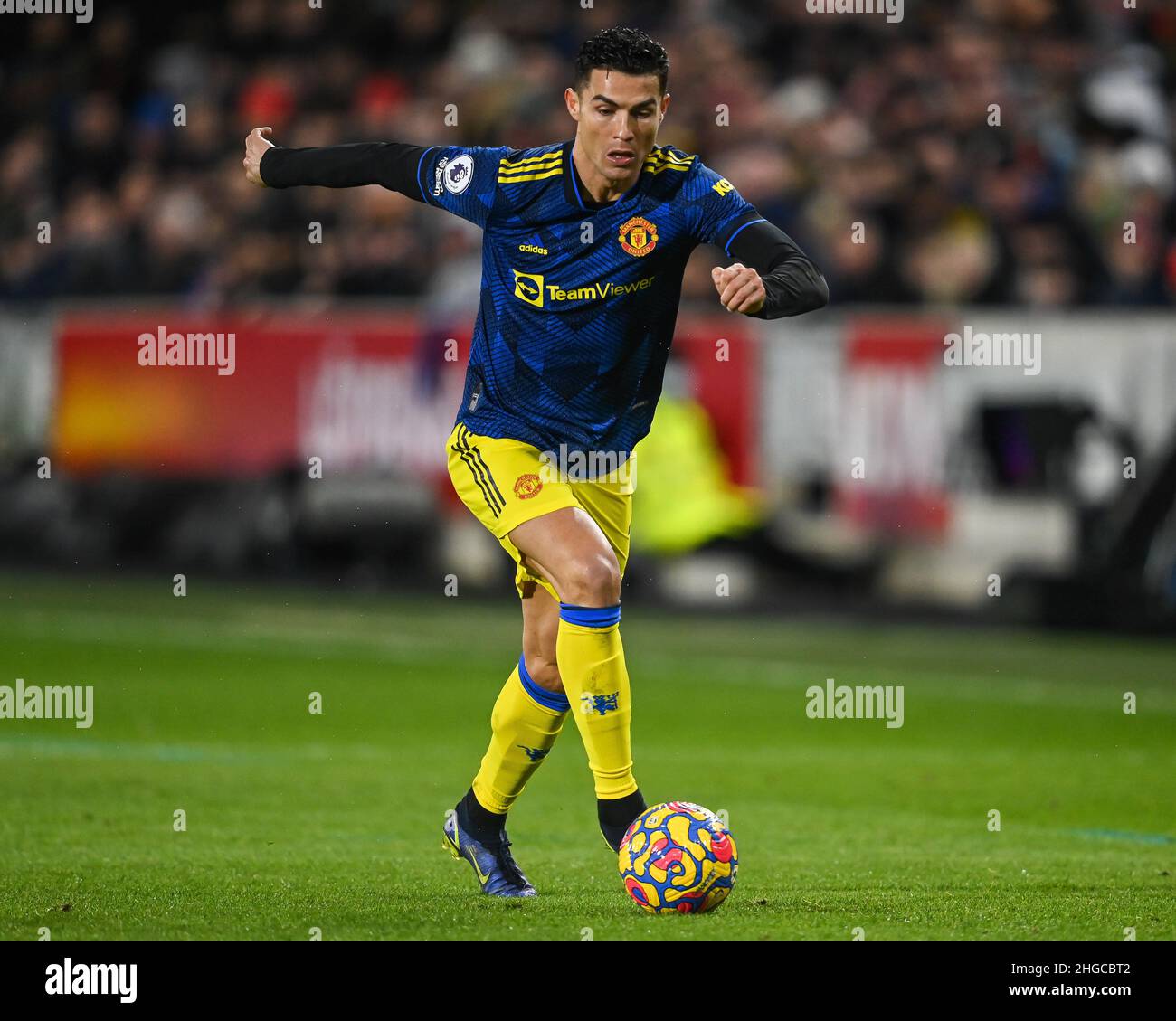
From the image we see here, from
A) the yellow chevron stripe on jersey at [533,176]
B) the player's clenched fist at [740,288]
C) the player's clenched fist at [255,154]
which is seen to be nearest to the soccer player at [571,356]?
the yellow chevron stripe on jersey at [533,176]

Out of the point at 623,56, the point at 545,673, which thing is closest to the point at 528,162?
the point at 623,56

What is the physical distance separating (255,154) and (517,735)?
7.13 feet

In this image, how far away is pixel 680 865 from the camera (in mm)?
5840

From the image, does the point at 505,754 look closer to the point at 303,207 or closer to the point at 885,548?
the point at 885,548

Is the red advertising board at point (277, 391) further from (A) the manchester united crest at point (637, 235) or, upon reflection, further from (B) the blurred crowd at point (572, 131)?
(A) the manchester united crest at point (637, 235)

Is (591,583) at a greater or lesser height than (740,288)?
lesser

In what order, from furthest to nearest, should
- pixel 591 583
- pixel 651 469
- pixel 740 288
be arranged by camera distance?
1. pixel 651 469
2. pixel 591 583
3. pixel 740 288

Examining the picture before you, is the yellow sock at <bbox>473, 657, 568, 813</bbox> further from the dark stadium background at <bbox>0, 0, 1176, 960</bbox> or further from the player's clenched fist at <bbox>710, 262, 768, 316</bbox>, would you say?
the player's clenched fist at <bbox>710, 262, 768, 316</bbox>

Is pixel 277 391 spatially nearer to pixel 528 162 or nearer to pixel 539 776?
pixel 539 776

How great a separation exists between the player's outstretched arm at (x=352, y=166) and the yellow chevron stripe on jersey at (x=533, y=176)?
298 mm

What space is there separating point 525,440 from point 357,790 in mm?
2838

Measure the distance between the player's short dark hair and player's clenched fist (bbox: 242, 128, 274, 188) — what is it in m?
1.30

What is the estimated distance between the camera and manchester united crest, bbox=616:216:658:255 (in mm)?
6297
